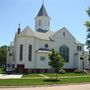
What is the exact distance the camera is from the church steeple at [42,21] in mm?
65500

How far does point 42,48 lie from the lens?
5684 cm

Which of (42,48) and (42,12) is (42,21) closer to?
(42,12)

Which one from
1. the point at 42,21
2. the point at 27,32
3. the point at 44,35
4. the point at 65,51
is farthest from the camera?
the point at 42,21

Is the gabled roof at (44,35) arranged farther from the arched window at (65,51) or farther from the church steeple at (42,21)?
the arched window at (65,51)

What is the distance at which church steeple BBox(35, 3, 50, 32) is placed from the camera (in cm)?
6550

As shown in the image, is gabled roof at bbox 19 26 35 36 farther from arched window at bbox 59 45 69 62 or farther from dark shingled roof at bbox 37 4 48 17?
dark shingled roof at bbox 37 4 48 17

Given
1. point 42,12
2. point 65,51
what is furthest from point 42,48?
point 42,12

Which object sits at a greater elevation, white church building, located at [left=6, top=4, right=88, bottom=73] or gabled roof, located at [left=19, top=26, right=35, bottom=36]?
gabled roof, located at [left=19, top=26, right=35, bottom=36]

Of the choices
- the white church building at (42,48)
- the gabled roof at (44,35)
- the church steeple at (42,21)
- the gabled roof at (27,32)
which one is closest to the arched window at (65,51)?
the white church building at (42,48)

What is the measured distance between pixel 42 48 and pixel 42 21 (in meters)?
11.8

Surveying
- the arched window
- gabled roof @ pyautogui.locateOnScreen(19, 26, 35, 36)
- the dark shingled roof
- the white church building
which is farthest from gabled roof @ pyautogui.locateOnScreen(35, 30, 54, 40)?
the dark shingled roof

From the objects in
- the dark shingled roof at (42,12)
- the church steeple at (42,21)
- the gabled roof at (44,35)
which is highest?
the dark shingled roof at (42,12)

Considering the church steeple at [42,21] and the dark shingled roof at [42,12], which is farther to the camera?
the dark shingled roof at [42,12]

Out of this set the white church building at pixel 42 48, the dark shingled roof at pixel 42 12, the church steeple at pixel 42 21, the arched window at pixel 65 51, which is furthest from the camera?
the dark shingled roof at pixel 42 12
